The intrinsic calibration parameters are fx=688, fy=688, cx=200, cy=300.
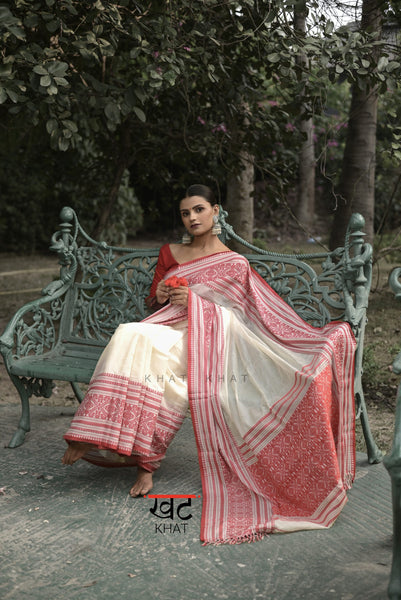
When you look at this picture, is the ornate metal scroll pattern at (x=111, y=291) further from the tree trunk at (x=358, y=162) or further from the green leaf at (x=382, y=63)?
the tree trunk at (x=358, y=162)

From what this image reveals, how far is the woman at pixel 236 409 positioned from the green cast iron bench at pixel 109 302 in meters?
0.25

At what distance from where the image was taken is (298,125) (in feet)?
21.7

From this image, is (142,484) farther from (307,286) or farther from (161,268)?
(307,286)

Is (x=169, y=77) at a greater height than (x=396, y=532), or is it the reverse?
(x=169, y=77)

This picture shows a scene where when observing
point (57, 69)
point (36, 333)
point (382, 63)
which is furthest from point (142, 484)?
point (382, 63)

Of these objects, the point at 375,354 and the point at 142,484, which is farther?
the point at 375,354

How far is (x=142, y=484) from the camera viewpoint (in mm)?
3303

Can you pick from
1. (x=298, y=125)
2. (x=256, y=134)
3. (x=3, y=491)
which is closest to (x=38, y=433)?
(x=3, y=491)

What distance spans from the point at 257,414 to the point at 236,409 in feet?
0.35

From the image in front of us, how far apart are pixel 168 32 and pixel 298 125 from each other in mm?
3064

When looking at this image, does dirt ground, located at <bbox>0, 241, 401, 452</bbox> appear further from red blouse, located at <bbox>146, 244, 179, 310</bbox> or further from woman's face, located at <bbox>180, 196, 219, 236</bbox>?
woman's face, located at <bbox>180, 196, 219, 236</bbox>

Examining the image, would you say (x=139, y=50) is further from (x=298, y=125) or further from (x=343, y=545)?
(x=298, y=125)

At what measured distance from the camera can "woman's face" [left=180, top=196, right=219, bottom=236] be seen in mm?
3807

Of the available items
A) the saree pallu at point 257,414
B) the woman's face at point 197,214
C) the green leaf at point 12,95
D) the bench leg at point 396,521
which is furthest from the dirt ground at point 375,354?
the green leaf at point 12,95
